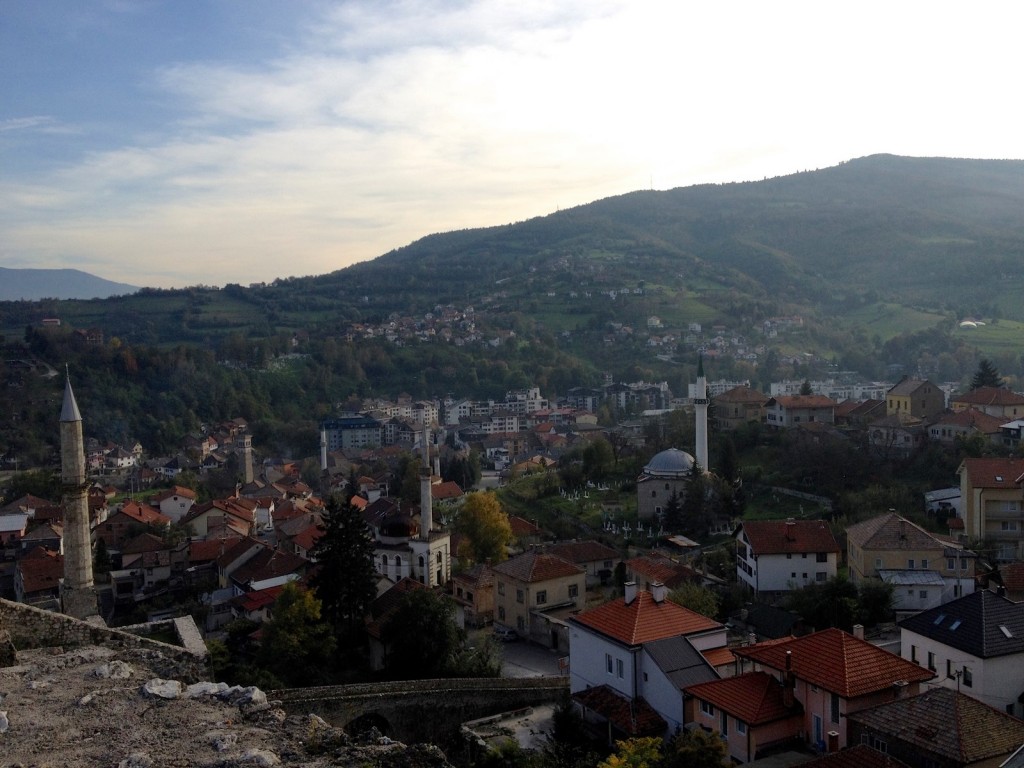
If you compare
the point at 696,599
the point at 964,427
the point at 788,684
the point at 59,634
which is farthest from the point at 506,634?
the point at 964,427

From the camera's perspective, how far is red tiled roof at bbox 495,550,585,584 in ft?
72.4

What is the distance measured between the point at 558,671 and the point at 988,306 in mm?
82212

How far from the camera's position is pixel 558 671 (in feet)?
62.4

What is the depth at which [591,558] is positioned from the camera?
25297 millimetres

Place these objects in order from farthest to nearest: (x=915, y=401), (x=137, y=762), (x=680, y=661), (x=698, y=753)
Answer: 1. (x=915, y=401)
2. (x=680, y=661)
3. (x=698, y=753)
4. (x=137, y=762)

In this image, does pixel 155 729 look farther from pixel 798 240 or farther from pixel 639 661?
pixel 798 240

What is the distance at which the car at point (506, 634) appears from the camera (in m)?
22.0

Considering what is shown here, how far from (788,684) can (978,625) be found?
3299mm

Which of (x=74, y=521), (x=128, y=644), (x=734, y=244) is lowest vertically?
(x=74, y=521)

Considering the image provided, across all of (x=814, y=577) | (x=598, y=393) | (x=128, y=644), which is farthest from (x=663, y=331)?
(x=128, y=644)

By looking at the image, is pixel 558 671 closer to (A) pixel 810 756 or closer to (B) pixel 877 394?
(A) pixel 810 756

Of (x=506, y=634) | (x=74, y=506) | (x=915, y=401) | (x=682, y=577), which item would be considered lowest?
(x=506, y=634)

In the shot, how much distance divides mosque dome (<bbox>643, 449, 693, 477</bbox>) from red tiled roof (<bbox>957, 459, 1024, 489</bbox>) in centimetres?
977

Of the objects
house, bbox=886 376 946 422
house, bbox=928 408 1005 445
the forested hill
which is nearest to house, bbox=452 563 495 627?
house, bbox=928 408 1005 445
